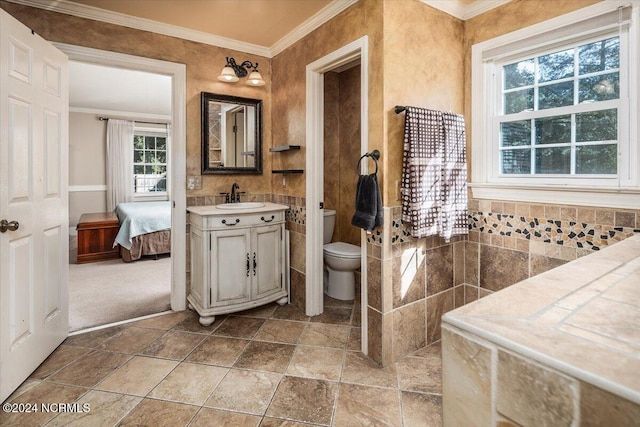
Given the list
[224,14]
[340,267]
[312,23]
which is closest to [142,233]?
[340,267]

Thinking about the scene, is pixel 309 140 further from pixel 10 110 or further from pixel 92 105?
pixel 92 105

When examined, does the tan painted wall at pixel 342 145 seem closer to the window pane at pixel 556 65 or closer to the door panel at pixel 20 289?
the window pane at pixel 556 65

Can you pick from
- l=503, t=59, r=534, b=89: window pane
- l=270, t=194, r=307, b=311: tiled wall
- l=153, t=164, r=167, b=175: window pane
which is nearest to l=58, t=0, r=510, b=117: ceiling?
l=503, t=59, r=534, b=89: window pane

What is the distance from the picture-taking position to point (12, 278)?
1904 millimetres

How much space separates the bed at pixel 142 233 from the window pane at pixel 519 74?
451 centimetres

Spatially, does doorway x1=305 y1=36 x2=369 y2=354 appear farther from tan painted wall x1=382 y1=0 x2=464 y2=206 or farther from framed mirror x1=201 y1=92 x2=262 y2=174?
framed mirror x1=201 y1=92 x2=262 y2=174

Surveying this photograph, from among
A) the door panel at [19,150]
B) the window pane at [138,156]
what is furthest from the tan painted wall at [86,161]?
Answer: the door panel at [19,150]

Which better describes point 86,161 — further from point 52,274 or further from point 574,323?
point 574,323

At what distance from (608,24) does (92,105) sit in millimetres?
7237

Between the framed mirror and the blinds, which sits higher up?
the blinds

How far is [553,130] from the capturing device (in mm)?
2223

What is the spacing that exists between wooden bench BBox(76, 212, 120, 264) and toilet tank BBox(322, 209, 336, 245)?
3.37m

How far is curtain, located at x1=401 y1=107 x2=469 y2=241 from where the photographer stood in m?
2.14

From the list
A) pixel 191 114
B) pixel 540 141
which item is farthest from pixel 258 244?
pixel 540 141
